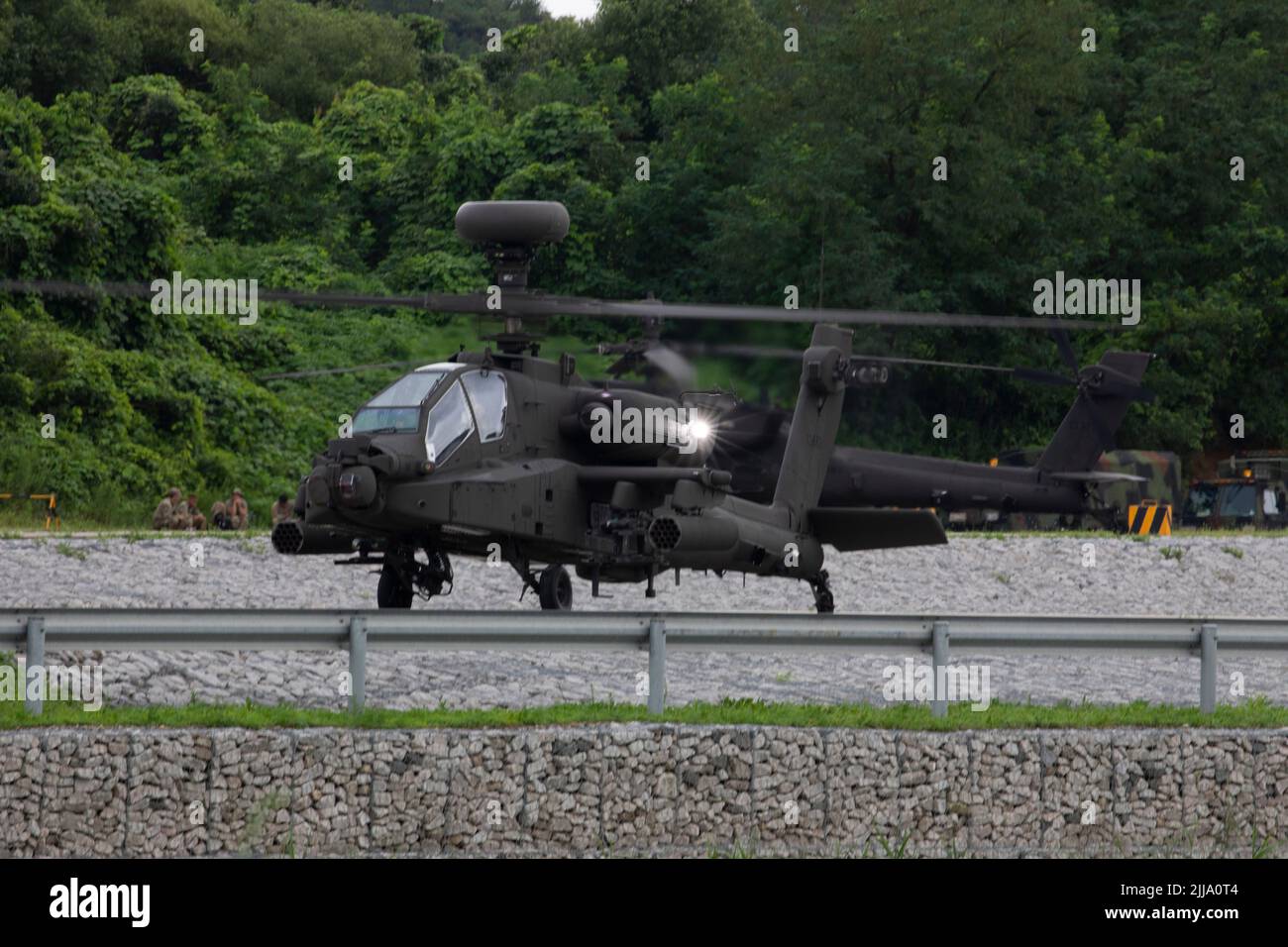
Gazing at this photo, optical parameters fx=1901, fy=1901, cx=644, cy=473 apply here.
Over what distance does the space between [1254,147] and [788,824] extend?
1877 inches

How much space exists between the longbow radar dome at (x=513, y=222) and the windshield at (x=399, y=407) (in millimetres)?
1531

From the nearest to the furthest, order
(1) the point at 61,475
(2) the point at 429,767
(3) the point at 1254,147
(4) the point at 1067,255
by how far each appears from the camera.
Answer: (2) the point at 429,767, (1) the point at 61,475, (4) the point at 1067,255, (3) the point at 1254,147

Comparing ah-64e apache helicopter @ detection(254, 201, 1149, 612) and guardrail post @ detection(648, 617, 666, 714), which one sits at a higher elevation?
ah-64e apache helicopter @ detection(254, 201, 1149, 612)

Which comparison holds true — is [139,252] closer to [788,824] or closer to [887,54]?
[887,54]

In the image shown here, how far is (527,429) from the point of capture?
19.6 metres

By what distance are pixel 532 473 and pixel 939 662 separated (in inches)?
310

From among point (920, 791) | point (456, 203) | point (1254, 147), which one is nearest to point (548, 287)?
point (456, 203)

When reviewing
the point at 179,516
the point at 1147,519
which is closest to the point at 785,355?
the point at 179,516

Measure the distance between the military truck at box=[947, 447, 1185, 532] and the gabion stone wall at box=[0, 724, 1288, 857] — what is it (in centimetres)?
2667

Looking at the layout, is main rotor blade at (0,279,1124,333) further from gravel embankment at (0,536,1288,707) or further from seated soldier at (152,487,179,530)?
seated soldier at (152,487,179,530)

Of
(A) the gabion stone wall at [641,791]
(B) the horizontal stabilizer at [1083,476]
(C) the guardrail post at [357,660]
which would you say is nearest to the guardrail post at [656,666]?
(A) the gabion stone wall at [641,791]

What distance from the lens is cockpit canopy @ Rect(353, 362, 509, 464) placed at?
59.6 feet

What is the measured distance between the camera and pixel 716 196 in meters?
48.8

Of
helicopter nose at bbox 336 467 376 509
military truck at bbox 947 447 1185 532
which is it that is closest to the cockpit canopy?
helicopter nose at bbox 336 467 376 509
